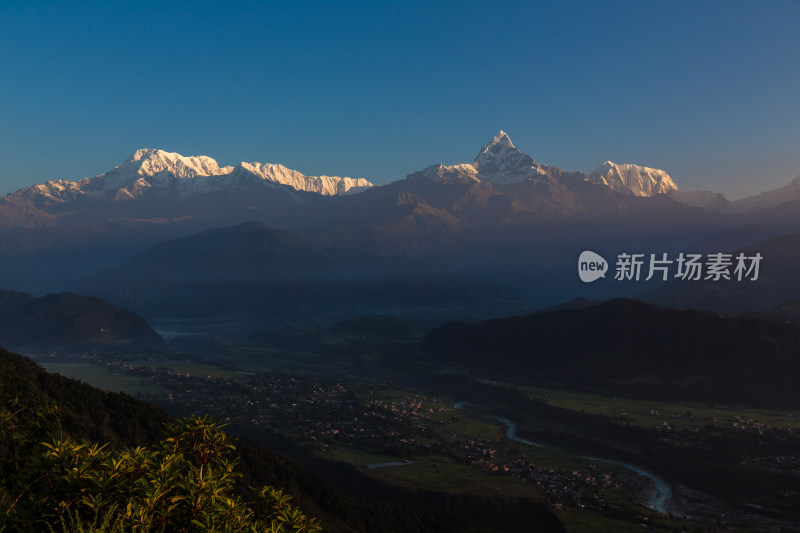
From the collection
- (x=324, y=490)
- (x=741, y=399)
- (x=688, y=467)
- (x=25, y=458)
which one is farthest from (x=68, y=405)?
(x=741, y=399)

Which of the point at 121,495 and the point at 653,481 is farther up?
the point at 121,495

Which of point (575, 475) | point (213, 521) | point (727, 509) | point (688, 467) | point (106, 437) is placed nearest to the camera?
point (213, 521)

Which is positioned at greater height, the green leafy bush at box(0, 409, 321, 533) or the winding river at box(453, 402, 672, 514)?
the green leafy bush at box(0, 409, 321, 533)

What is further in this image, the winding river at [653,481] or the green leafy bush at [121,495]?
the winding river at [653,481]

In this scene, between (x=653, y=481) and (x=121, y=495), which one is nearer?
(x=121, y=495)

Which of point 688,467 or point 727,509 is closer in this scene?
point 727,509

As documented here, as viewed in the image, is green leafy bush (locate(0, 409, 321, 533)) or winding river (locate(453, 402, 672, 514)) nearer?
green leafy bush (locate(0, 409, 321, 533))

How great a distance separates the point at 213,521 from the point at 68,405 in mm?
69977

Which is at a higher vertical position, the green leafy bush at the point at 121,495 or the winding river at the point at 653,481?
the green leafy bush at the point at 121,495

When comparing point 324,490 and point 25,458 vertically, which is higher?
point 25,458

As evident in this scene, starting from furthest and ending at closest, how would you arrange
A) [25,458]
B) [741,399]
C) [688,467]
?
[741,399], [688,467], [25,458]

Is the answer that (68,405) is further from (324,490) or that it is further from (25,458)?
(25,458)

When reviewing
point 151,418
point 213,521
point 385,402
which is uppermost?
point 213,521

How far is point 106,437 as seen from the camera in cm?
7262
